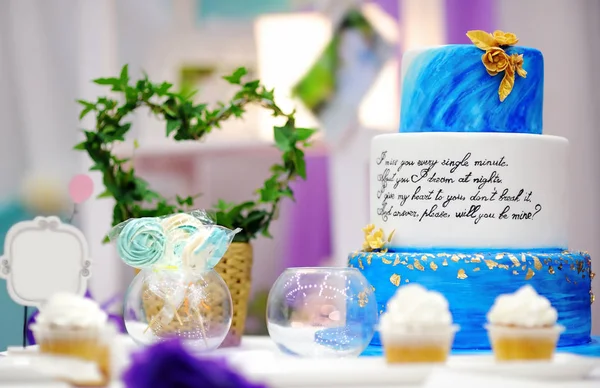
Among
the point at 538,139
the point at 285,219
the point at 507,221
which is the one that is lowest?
the point at 285,219

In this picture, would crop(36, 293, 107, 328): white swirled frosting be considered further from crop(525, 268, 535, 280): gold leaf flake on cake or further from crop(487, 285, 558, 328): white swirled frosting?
crop(525, 268, 535, 280): gold leaf flake on cake

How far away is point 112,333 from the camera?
1.12 m

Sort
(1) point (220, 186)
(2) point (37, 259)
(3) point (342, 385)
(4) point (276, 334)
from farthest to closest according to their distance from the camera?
(1) point (220, 186) → (2) point (37, 259) → (4) point (276, 334) → (3) point (342, 385)

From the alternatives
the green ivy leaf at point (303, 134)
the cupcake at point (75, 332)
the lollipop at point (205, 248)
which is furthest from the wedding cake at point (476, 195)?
the cupcake at point (75, 332)

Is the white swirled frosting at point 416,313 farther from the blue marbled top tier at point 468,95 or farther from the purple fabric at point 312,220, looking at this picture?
the purple fabric at point 312,220

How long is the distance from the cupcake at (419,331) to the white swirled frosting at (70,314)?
0.38m

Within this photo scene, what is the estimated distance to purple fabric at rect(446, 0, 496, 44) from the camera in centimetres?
284

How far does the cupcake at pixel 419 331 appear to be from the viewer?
1.17m

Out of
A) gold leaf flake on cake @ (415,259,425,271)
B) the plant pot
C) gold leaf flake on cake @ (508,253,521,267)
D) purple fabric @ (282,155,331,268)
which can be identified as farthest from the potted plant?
purple fabric @ (282,155,331,268)

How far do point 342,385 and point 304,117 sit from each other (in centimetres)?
223

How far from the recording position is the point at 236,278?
174 centimetres

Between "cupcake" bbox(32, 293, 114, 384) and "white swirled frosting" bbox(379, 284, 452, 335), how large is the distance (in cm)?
37

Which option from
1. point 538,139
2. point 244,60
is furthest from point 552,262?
point 244,60

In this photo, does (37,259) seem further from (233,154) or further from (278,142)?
(233,154)
